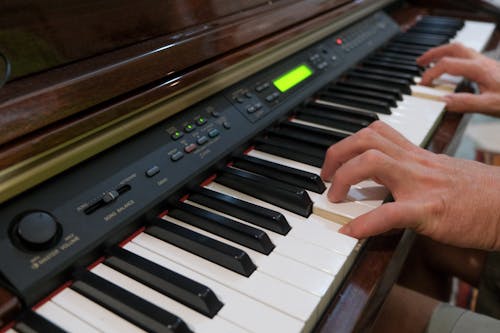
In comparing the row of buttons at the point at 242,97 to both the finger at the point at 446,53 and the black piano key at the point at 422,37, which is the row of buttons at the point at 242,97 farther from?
the black piano key at the point at 422,37

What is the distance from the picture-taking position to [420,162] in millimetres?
771

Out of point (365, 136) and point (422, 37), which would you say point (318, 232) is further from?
point (422, 37)

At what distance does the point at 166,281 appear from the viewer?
1.94 feet

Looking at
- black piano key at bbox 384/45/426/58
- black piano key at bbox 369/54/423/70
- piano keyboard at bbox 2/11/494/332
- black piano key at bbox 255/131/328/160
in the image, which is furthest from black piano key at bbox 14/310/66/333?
black piano key at bbox 384/45/426/58

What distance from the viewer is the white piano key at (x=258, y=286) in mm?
555

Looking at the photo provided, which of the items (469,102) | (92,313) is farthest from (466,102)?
(92,313)

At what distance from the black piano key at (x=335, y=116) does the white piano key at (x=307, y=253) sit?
0.44 metres

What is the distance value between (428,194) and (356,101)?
52cm

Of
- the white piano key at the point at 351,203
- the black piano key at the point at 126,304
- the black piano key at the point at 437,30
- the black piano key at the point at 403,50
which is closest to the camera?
the black piano key at the point at 126,304

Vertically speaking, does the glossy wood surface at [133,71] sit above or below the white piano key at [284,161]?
above

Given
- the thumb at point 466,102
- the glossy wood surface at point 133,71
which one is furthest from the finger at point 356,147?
the thumb at point 466,102

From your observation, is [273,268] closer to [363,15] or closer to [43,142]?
[43,142]

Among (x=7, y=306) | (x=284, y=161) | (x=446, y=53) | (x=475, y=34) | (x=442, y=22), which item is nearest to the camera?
(x=7, y=306)


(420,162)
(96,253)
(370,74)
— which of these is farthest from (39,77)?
(370,74)
